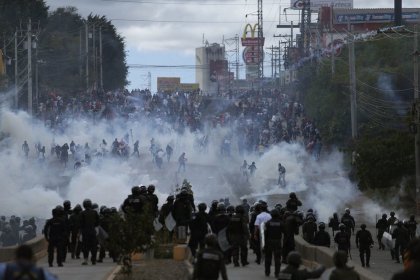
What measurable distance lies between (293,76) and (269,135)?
53907mm

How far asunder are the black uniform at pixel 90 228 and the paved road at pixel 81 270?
385mm

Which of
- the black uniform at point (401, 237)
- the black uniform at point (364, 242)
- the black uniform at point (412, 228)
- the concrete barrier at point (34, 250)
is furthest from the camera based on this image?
the black uniform at point (412, 228)

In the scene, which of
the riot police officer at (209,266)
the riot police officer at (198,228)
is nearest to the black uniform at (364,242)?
the riot police officer at (198,228)

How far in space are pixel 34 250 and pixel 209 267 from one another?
11.7 m

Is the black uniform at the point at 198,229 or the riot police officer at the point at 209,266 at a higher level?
the riot police officer at the point at 209,266

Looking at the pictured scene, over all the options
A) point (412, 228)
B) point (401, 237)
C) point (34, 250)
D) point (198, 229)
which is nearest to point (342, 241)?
point (401, 237)

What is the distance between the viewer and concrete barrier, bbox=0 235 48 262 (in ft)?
75.0

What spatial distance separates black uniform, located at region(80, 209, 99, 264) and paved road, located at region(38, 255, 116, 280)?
38cm

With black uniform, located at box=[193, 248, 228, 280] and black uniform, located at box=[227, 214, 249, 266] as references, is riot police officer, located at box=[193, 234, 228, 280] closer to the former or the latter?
black uniform, located at box=[193, 248, 228, 280]

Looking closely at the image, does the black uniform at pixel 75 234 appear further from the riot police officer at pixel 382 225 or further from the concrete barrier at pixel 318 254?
the riot police officer at pixel 382 225

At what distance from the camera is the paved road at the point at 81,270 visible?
20672 mm

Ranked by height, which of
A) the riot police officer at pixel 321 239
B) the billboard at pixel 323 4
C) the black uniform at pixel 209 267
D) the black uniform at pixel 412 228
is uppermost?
the billboard at pixel 323 4

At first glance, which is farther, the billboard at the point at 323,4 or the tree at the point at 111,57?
the tree at the point at 111,57

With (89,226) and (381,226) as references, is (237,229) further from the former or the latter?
(381,226)
